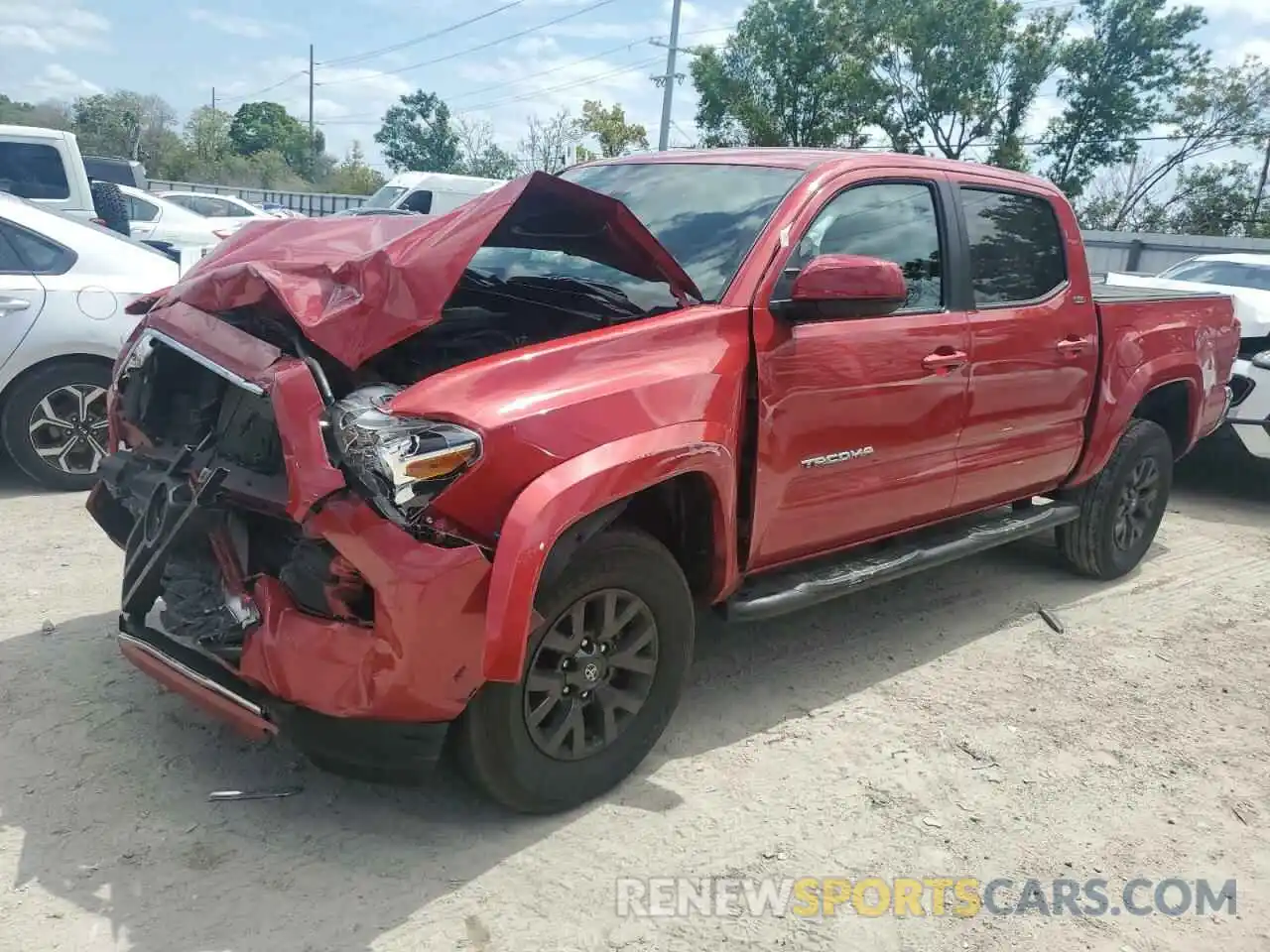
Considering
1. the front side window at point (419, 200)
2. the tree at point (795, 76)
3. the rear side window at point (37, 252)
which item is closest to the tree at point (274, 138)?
the tree at point (795, 76)

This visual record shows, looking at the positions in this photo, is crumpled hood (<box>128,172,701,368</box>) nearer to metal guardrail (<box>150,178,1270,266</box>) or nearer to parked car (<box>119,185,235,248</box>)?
parked car (<box>119,185,235,248</box>)

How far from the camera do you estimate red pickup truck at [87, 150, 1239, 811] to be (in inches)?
103

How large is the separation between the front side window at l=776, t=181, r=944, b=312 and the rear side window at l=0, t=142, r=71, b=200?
843cm

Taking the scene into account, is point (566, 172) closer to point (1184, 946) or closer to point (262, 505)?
point (262, 505)

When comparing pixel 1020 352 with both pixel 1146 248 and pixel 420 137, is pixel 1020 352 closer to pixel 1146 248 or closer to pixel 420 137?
pixel 1146 248

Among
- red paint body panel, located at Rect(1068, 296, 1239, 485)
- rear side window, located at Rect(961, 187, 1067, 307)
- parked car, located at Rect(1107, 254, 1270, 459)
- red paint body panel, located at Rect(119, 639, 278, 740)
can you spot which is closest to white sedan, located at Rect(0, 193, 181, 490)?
red paint body panel, located at Rect(119, 639, 278, 740)

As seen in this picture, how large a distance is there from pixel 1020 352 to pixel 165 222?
43.5ft

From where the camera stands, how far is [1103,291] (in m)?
5.52

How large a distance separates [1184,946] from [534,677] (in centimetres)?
186

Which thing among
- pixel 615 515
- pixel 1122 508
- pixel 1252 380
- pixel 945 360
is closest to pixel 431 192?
pixel 1252 380

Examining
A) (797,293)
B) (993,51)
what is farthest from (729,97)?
(797,293)

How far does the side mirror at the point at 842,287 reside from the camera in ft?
10.9

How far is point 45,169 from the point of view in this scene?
9562 mm

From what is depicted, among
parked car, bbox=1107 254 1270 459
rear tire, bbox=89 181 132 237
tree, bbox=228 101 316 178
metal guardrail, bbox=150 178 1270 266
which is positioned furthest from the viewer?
tree, bbox=228 101 316 178
